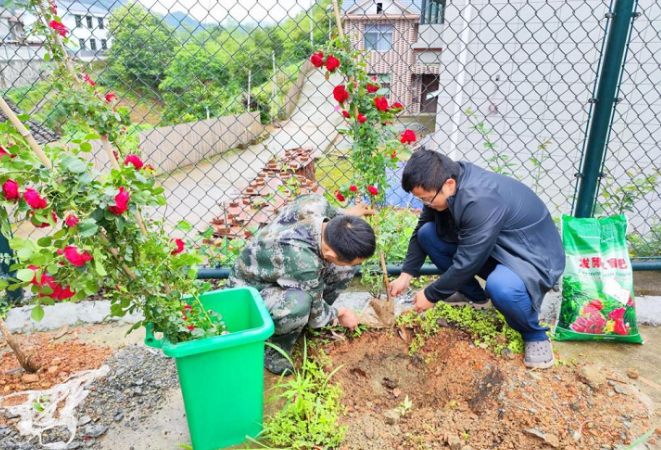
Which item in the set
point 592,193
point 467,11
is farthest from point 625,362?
point 467,11

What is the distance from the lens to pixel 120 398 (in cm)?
215

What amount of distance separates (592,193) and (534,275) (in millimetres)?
937

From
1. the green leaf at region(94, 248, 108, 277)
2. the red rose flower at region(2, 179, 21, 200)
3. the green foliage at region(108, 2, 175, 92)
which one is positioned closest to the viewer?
the red rose flower at region(2, 179, 21, 200)

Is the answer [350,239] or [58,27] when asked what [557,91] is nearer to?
[350,239]

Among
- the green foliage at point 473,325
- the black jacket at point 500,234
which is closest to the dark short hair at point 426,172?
the black jacket at point 500,234

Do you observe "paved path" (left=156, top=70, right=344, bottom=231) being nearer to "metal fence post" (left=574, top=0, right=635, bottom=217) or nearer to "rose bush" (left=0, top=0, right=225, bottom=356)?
"rose bush" (left=0, top=0, right=225, bottom=356)

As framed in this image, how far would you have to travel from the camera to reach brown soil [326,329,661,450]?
1.80 metres

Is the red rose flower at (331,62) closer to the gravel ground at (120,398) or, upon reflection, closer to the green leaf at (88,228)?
the green leaf at (88,228)

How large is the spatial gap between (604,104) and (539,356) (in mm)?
1449

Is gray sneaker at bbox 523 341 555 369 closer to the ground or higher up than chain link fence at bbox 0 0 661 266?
closer to the ground

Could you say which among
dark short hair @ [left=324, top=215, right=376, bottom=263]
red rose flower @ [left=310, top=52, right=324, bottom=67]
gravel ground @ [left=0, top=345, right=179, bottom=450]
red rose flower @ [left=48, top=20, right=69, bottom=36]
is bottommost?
gravel ground @ [left=0, top=345, right=179, bottom=450]

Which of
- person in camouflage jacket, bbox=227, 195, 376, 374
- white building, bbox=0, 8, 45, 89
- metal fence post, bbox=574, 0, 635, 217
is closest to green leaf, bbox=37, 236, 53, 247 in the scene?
white building, bbox=0, 8, 45, 89

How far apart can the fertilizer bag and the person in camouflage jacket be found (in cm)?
116

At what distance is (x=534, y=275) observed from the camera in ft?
7.01
